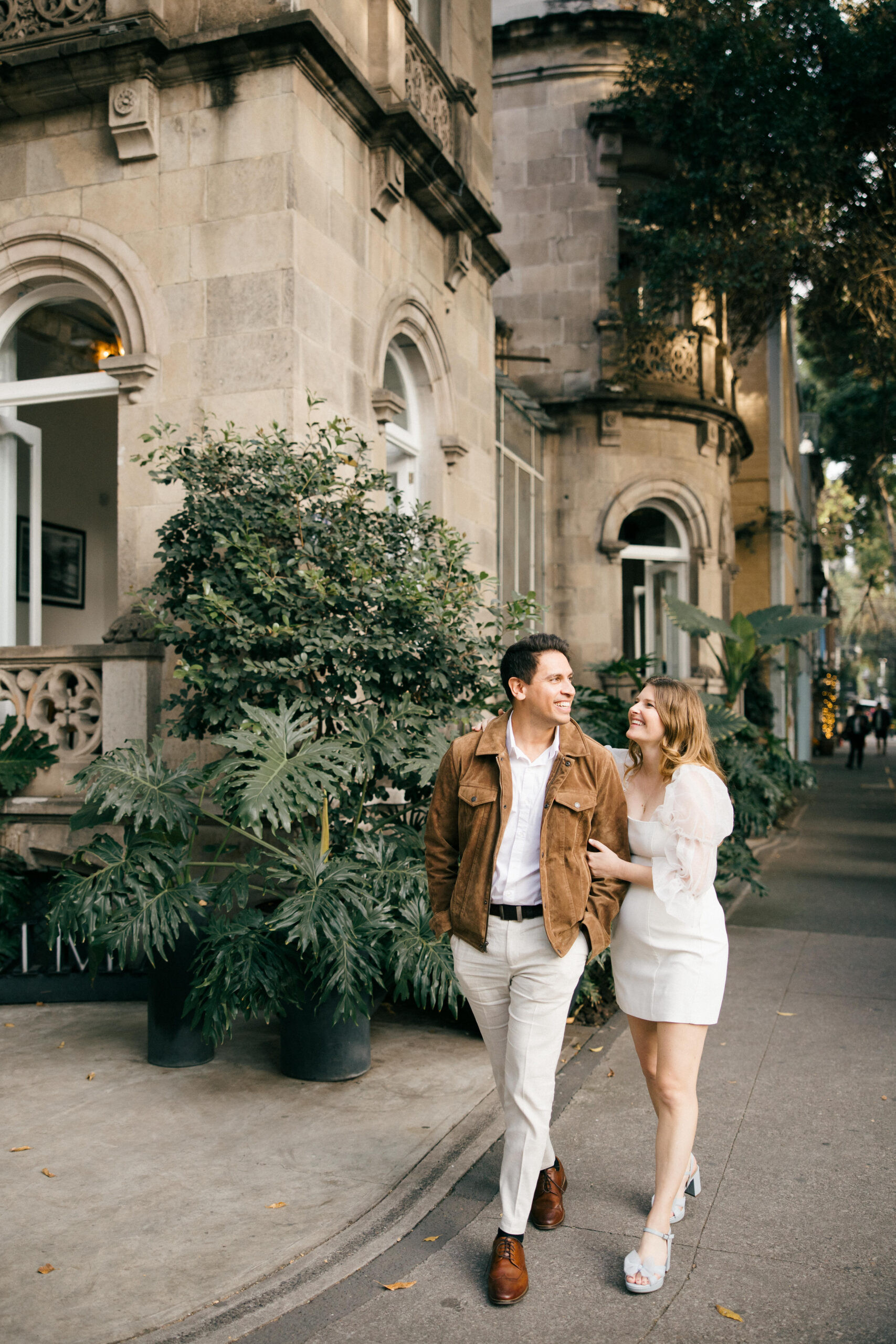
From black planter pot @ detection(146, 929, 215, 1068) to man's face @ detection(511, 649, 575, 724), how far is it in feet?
8.67

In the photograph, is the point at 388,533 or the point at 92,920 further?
the point at 388,533

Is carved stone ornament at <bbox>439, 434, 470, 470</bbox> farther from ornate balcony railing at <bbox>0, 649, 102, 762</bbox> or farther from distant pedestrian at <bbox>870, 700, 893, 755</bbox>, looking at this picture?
distant pedestrian at <bbox>870, 700, 893, 755</bbox>

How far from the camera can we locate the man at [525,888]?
3354mm

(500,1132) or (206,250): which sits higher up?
(206,250)

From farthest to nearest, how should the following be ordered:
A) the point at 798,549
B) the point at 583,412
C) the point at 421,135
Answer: the point at 798,549, the point at 583,412, the point at 421,135

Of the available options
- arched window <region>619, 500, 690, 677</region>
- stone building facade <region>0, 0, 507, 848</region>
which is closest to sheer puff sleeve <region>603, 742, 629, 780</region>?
stone building facade <region>0, 0, 507, 848</region>

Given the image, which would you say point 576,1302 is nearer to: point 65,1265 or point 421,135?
point 65,1265

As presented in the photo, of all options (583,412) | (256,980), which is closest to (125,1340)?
(256,980)

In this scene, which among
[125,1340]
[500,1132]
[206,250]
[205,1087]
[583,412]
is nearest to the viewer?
[125,1340]

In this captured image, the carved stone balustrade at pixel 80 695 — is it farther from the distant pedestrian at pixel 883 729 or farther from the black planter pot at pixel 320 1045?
the distant pedestrian at pixel 883 729

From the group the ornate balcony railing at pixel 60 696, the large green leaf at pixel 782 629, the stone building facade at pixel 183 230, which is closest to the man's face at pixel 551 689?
the stone building facade at pixel 183 230

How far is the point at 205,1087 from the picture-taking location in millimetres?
5047

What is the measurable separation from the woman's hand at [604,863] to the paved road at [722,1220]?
4.21 feet

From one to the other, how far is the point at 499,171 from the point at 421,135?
8135 mm
